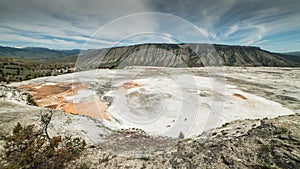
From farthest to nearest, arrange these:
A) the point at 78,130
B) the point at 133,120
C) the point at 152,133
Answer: the point at 133,120
the point at 152,133
the point at 78,130

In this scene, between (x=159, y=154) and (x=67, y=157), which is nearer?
(x=67, y=157)

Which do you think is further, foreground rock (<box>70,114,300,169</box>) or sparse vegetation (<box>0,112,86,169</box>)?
sparse vegetation (<box>0,112,86,169</box>)

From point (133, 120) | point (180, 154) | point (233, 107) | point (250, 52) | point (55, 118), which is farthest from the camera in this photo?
point (250, 52)

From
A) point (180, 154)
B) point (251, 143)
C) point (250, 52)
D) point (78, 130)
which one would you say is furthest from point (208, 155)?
point (250, 52)

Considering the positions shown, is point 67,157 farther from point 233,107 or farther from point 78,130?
point 233,107

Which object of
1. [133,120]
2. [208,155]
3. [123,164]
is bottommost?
[133,120]

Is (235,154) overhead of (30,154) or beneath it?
overhead

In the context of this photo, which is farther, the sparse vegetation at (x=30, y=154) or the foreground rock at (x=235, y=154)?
the sparse vegetation at (x=30, y=154)

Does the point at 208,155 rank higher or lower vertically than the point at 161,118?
higher
